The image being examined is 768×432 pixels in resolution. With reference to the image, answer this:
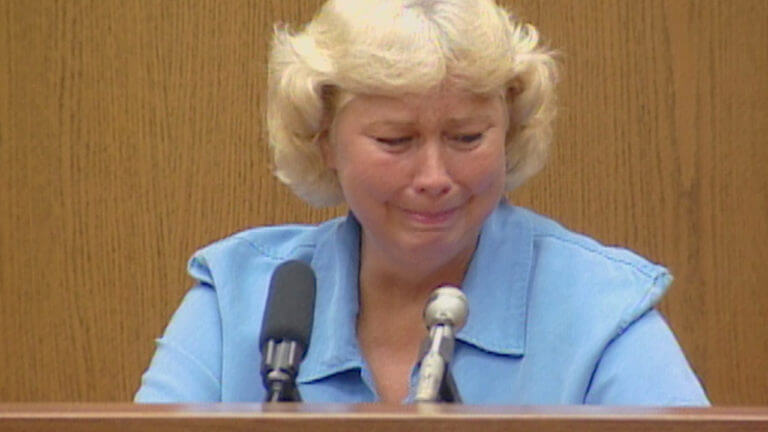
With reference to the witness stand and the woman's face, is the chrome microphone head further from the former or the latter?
the woman's face

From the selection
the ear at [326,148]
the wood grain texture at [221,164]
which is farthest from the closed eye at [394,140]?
the wood grain texture at [221,164]

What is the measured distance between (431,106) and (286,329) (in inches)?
18.8

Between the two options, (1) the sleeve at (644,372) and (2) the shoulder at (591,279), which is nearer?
(1) the sleeve at (644,372)

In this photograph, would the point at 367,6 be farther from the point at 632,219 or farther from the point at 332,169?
the point at 632,219

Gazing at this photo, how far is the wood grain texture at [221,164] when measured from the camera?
116 inches

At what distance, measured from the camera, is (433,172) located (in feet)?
Answer: 6.43

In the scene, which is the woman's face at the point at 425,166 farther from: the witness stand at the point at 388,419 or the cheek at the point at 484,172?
the witness stand at the point at 388,419

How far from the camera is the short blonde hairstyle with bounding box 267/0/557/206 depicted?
195cm

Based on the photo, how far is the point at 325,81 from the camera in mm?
2031

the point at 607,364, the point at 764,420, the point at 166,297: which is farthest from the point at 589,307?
the point at 166,297

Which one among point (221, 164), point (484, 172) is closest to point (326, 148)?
point (484, 172)

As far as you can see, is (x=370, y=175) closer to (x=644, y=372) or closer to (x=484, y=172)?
(x=484, y=172)

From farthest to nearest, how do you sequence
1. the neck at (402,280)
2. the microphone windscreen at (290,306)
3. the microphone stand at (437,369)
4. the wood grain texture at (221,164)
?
the wood grain texture at (221,164) → the neck at (402,280) → the microphone windscreen at (290,306) → the microphone stand at (437,369)

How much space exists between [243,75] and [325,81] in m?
0.99
